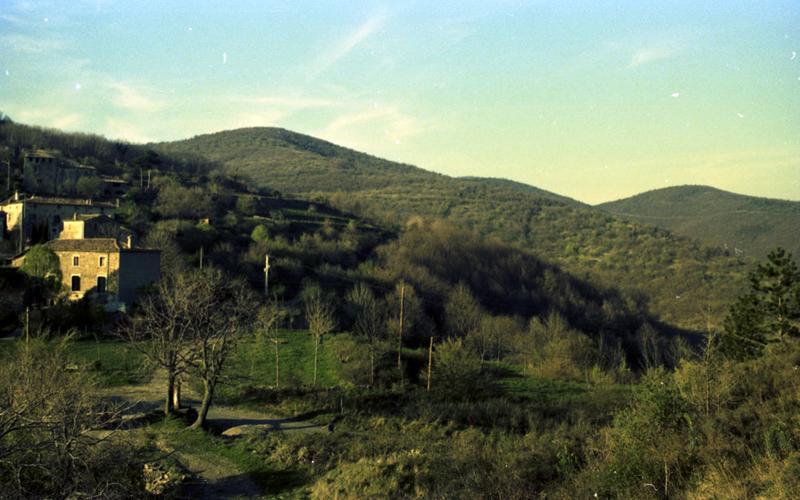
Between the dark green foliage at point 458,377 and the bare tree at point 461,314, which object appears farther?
the bare tree at point 461,314

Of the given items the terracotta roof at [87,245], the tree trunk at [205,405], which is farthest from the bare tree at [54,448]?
the terracotta roof at [87,245]

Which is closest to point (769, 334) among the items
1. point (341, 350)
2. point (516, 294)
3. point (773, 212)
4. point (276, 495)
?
point (341, 350)

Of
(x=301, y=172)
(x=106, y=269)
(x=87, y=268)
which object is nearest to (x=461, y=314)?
(x=106, y=269)

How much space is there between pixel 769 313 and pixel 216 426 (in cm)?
2582

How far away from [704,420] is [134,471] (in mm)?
11952

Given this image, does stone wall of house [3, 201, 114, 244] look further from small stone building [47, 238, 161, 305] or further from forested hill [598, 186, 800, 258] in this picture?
forested hill [598, 186, 800, 258]

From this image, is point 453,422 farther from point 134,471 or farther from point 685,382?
point 134,471

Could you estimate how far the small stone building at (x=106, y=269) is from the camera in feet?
127

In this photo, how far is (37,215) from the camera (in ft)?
172

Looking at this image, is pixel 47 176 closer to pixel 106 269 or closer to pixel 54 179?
pixel 54 179

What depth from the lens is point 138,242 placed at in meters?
50.0


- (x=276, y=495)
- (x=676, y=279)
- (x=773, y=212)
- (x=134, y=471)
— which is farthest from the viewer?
(x=773, y=212)

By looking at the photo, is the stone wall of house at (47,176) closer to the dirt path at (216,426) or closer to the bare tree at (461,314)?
the bare tree at (461,314)

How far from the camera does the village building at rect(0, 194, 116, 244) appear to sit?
51656 mm
